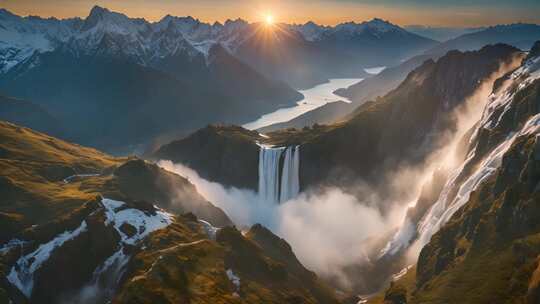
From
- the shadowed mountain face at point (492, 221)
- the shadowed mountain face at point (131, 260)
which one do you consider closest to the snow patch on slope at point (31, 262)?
the shadowed mountain face at point (131, 260)

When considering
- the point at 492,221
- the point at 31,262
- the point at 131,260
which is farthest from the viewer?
the point at 131,260

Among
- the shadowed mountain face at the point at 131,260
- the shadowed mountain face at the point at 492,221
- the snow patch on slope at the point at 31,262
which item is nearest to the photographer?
the shadowed mountain face at the point at 492,221

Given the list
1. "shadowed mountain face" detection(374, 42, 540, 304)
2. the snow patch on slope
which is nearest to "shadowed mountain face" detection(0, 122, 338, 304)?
the snow patch on slope

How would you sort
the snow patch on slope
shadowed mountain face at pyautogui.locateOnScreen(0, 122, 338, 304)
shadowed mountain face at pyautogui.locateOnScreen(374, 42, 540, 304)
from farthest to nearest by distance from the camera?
1. the snow patch on slope
2. shadowed mountain face at pyautogui.locateOnScreen(0, 122, 338, 304)
3. shadowed mountain face at pyautogui.locateOnScreen(374, 42, 540, 304)

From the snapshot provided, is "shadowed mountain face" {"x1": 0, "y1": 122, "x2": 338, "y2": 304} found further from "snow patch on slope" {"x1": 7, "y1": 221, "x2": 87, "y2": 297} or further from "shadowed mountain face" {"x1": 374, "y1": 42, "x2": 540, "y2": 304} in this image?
"shadowed mountain face" {"x1": 374, "y1": 42, "x2": 540, "y2": 304}

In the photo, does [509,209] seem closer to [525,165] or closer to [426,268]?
[525,165]

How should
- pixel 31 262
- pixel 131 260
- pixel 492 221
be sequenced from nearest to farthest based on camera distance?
pixel 492 221 → pixel 31 262 → pixel 131 260

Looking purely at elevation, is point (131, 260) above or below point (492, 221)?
below

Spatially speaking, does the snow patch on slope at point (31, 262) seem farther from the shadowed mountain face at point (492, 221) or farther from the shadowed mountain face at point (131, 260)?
the shadowed mountain face at point (492, 221)

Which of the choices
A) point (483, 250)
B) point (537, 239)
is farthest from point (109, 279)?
point (537, 239)

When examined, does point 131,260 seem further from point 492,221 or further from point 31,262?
point 492,221

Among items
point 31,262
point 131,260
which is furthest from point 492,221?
point 31,262
